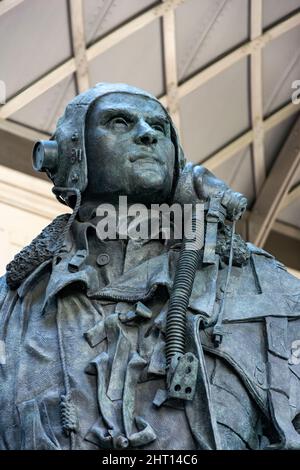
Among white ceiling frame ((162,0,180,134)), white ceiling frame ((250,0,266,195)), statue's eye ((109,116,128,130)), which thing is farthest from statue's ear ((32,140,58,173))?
white ceiling frame ((250,0,266,195))

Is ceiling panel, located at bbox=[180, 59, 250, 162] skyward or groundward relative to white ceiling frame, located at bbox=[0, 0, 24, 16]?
skyward

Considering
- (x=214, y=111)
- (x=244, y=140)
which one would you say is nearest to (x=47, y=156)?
(x=214, y=111)

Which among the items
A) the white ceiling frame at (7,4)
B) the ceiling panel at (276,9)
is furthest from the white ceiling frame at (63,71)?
the ceiling panel at (276,9)

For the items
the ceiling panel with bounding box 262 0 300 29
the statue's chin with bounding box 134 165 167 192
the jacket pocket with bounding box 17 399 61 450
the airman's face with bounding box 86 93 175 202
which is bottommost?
the jacket pocket with bounding box 17 399 61 450

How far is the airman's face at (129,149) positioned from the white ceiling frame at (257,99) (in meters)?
10.7

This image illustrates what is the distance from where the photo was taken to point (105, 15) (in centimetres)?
1606

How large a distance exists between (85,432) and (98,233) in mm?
964

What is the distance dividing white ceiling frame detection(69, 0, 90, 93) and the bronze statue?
9225 mm

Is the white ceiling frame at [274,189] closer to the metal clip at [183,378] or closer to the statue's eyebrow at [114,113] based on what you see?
the statue's eyebrow at [114,113]

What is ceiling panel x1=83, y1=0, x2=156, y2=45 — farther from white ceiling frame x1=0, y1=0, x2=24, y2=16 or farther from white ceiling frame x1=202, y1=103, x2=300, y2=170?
white ceiling frame x1=202, y1=103, x2=300, y2=170

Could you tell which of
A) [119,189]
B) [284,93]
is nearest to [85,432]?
[119,189]

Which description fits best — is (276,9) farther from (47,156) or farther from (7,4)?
(47,156)

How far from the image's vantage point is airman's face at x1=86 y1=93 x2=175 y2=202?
6258 mm
